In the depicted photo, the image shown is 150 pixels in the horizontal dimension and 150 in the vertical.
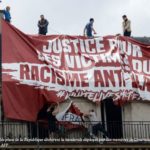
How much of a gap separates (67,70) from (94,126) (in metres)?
2.99

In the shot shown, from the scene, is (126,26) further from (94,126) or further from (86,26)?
(94,126)

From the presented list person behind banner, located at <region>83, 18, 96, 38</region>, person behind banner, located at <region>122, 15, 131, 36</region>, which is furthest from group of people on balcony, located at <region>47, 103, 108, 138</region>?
person behind banner, located at <region>122, 15, 131, 36</region>

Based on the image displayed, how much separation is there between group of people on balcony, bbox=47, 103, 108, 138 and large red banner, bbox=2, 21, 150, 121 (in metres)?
0.51

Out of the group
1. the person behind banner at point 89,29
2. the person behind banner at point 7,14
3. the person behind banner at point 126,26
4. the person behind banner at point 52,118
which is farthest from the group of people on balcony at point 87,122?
the person behind banner at point 126,26

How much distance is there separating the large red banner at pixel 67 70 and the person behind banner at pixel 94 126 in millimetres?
721

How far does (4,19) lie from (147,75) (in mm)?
6956

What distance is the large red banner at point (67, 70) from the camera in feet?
149

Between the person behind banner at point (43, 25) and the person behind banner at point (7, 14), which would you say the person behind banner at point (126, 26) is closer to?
the person behind banner at point (43, 25)

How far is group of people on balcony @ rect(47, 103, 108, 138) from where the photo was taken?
45.2 meters

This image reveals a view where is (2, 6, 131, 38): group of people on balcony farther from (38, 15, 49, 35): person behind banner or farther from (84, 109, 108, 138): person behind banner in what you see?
(84, 109, 108, 138): person behind banner

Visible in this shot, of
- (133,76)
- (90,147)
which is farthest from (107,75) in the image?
(90,147)

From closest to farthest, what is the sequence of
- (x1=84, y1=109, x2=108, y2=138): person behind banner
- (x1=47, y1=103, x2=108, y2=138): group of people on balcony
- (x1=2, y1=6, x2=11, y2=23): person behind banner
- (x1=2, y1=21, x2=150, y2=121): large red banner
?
(x1=47, y1=103, x2=108, y2=138): group of people on balcony, (x1=84, y1=109, x2=108, y2=138): person behind banner, (x1=2, y1=21, x2=150, y2=121): large red banner, (x1=2, y1=6, x2=11, y2=23): person behind banner

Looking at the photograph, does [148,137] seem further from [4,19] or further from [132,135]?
[4,19]

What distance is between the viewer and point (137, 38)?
164ft
